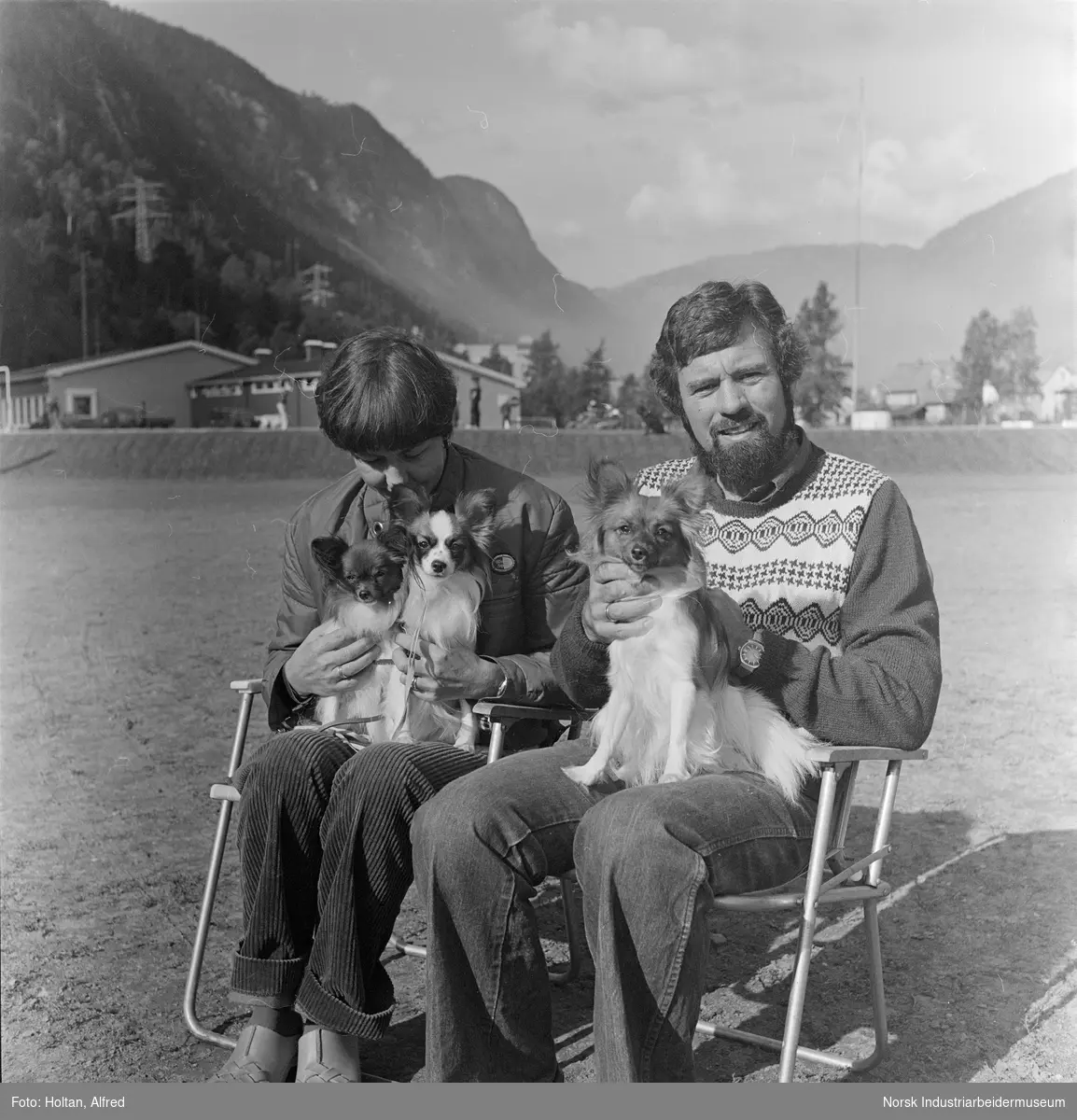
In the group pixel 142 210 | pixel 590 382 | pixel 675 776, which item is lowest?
pixel 675 776

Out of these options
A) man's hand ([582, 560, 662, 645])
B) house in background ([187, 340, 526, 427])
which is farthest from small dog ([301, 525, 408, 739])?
house in background ([187, 340, 526, 427])

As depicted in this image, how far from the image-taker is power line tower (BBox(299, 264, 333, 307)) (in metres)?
8.05

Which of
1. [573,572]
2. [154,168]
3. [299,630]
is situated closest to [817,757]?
[573,572]

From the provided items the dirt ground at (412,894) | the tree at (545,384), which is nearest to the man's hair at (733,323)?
the dirt ground at (412,894)

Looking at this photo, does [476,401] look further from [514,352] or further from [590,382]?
[514,352]

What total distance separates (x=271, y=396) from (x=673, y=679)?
18.3 ft

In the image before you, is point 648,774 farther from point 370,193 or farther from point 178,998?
point 370,193

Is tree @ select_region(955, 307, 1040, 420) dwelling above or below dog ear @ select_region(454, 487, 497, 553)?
above

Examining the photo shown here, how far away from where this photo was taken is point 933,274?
5.22m

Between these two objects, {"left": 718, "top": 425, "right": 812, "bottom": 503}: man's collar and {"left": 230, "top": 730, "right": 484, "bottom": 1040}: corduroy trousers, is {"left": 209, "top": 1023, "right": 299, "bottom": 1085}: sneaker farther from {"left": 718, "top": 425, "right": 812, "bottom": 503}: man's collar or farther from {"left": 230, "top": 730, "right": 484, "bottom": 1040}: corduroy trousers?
{"left": 718, "top": 425, "right": 812, "bottom": 503}: man's collar

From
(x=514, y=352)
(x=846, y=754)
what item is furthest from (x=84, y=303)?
(x=846, y=754)

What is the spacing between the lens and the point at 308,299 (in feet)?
26.9

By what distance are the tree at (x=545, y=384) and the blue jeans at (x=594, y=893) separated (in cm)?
297

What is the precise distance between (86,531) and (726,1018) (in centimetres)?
902
